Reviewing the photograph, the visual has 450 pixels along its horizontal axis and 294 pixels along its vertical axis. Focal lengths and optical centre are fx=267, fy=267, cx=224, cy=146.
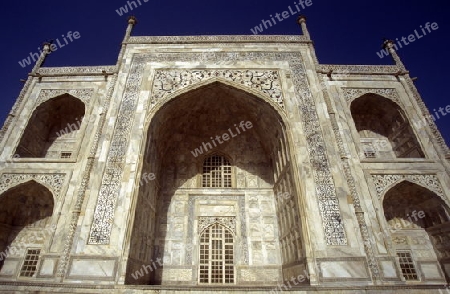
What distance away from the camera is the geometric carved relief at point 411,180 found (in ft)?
32.6

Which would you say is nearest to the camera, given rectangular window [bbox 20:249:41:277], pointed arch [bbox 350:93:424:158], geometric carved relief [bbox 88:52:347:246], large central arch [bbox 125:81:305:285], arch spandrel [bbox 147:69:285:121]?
geometric carved relief [bbox 88:52:347:246]

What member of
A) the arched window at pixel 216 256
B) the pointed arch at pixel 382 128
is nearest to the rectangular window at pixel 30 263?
the arched window at pixel 216 256

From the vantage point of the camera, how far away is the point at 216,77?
1209 centimetres

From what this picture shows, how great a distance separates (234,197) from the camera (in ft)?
40.8

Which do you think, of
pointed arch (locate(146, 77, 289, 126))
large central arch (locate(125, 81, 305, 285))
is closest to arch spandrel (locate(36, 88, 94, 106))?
pointed arch (locate(146, 77, 289, 126))

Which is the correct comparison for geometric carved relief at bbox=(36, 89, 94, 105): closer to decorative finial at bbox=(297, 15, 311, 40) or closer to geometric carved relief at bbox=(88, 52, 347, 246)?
geometric carved relief at bbox=(88, 52, 347, 246)

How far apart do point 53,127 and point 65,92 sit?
1910 millimetres

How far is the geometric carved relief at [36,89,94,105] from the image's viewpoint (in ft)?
40.1

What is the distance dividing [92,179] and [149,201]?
235 centimetres

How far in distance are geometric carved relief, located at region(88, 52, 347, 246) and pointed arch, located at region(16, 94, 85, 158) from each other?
311 centimetres

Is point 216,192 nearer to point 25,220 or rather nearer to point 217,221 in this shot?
point 217,221

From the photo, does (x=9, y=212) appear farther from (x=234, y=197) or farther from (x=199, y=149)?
(x=234, y=197)

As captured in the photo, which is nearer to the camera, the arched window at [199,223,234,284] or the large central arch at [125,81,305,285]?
the large central arch at [125,81,305,285]

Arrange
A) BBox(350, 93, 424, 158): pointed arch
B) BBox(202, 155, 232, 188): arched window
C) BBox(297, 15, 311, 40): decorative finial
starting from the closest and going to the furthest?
BBox(350, 93, 424, 158): pointed arch
BBox(202, 155, 232, 188): arched window
BBox(297, 15, 311, 40): decorative finial
